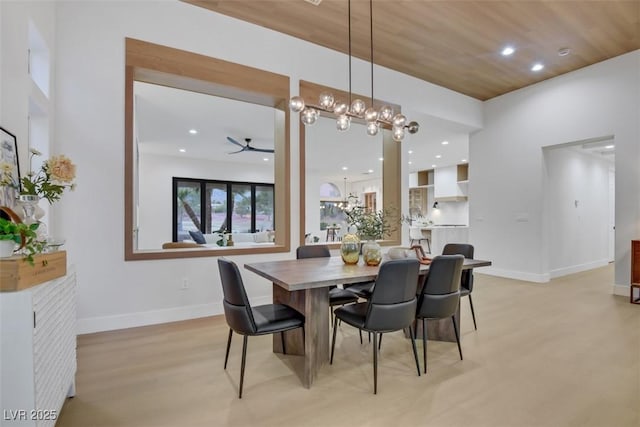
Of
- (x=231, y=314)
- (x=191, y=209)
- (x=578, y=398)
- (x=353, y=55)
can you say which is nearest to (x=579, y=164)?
(x=353, y=55)

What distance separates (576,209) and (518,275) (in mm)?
2016

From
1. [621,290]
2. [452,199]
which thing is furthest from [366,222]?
[452,199]

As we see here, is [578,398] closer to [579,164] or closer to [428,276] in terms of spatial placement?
[428,276]

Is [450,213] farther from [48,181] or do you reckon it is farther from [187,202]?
[48,181]

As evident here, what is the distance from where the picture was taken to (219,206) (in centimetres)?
930

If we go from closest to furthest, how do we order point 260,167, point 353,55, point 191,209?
point 353,55, point 191,209, point 260,167

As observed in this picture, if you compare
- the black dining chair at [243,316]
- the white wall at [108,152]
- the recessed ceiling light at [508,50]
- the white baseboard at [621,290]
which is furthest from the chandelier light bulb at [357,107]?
the white baseboard at [621,290]

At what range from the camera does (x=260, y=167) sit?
9844mm

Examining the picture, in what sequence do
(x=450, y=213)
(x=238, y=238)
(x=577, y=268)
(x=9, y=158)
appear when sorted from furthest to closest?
(x=450, y=213) → (x=238, y=238) → (x=577, y=268) → (x=9, y=158)

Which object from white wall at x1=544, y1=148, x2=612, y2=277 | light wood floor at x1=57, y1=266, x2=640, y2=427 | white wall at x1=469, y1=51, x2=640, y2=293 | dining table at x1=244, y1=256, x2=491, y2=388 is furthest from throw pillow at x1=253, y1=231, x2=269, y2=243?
white wall at x1=544, y1=148, x2=612, y2=277

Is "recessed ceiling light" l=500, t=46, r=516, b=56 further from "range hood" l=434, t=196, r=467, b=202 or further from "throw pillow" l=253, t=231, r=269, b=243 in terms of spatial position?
"throw pillow" l=253, t=231, r=269, b=243

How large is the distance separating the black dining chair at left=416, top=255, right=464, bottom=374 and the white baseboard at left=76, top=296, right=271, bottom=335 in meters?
2.31

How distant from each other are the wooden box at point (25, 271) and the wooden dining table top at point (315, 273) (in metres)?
1.13

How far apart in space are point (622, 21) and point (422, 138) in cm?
Result: 347
